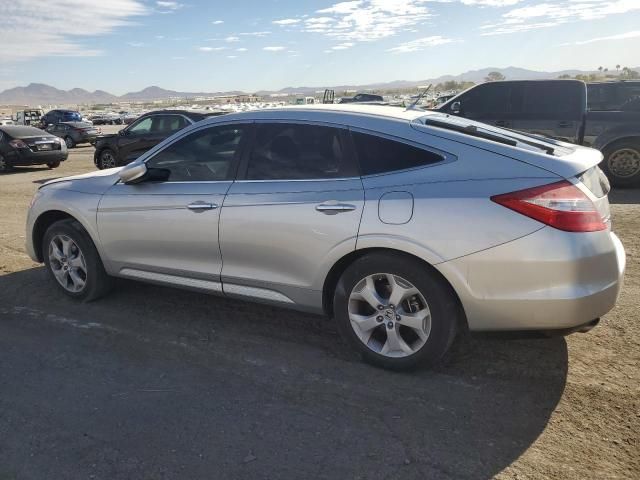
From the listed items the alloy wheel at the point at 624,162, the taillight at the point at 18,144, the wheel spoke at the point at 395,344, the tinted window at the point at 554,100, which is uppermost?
the tinted window at the point at 554,100

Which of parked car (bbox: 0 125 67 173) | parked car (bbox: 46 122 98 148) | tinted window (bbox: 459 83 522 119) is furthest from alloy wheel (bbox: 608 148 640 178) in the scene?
parked car (bbox: 46 122 98 148)

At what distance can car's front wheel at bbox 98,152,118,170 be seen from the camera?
14.4 meters

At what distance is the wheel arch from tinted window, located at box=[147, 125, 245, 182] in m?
1.09

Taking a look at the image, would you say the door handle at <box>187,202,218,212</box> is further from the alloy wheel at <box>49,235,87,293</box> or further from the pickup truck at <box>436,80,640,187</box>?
the pickup truck at <box>436,80,640,187</box>

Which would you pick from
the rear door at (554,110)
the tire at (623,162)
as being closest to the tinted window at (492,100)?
the rear door at (554,110)

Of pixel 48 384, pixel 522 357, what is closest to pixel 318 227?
pixel 522 357

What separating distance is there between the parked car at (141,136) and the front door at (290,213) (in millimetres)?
9530

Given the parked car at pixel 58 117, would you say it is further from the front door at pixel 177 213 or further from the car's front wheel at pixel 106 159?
the front door at pixel 177 213

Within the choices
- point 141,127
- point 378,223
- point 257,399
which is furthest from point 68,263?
point 141,127

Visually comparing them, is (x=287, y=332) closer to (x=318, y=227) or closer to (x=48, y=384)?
(x=318, y=227)

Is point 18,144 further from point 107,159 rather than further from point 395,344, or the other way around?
point 395,344

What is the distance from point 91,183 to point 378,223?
2.80 m

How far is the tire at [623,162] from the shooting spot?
9500 millimetres

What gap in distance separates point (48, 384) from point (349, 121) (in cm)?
259
